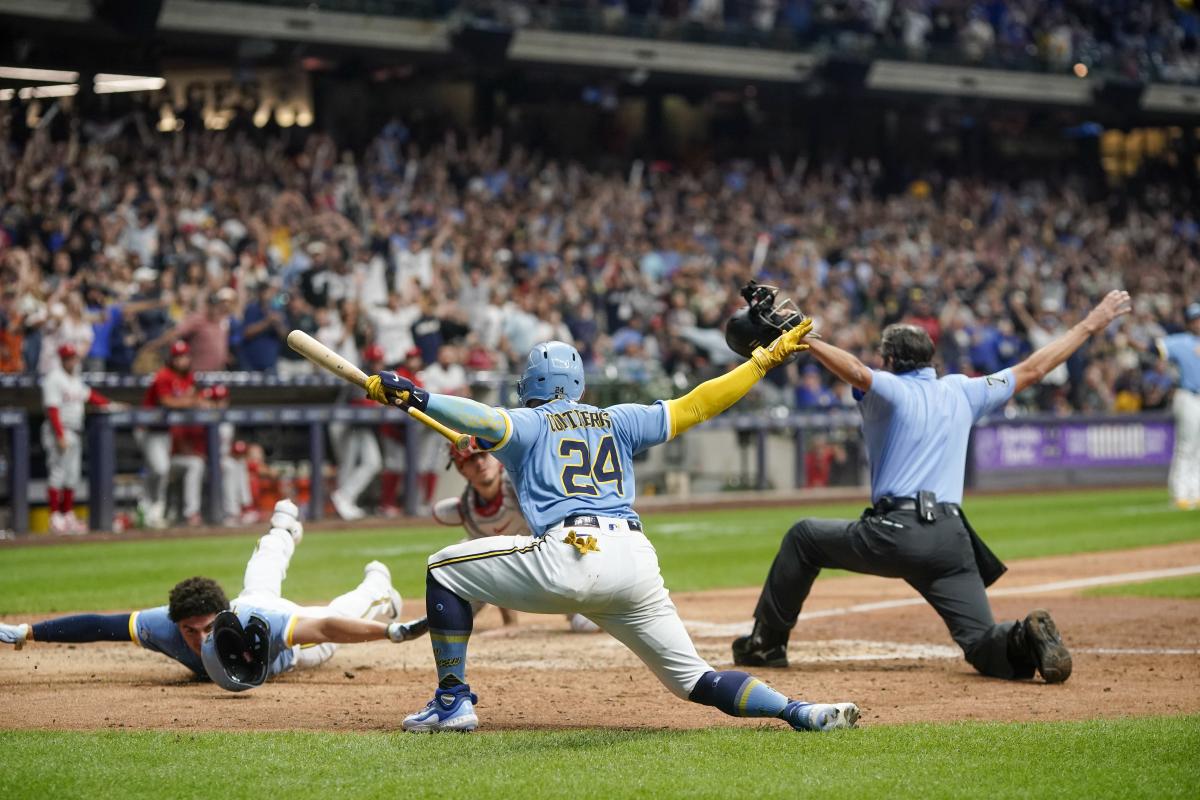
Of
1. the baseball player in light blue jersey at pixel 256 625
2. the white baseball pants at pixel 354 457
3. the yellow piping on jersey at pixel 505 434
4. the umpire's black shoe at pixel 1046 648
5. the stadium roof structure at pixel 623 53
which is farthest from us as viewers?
the stadium roof structure at pixel 623 53

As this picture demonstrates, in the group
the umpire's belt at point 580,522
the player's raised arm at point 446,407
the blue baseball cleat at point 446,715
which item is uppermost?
the player's raised arm at point 446,407

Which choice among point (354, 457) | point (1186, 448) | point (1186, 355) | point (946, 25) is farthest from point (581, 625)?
point (946, 25)

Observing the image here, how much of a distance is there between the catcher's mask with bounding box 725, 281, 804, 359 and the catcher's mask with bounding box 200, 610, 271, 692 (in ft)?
8.34

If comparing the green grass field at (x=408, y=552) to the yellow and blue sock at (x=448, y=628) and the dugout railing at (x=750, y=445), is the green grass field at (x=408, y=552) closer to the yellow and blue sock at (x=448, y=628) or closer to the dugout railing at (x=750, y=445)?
the dugout railing at (x=750, y=445)

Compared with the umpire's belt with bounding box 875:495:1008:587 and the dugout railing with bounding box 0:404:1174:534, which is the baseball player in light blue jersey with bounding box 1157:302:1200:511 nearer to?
the dugout railing with bounding box 0:404:1174:534

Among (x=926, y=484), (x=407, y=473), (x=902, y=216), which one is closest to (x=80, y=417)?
(x=407, y=473)

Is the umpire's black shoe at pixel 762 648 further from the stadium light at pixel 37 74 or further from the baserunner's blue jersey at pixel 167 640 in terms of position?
the stadium light at pixel 37 74

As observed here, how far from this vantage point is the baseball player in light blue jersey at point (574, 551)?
575 cm

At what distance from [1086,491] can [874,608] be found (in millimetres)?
13910

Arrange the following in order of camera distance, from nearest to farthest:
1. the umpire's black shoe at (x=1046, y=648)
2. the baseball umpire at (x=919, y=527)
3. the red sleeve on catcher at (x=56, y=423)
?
the umpire's black shoe at (x=1046, y=648) → the baseball umpire at (x=919, y=527) → the red sleeve on catcher at (x=56, y=423)

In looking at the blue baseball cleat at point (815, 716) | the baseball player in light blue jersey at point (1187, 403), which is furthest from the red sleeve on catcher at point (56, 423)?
the baseball player in light blue jersey at point (1187, 403)

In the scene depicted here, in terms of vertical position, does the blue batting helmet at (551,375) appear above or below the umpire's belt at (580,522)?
above

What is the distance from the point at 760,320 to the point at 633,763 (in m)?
2.22

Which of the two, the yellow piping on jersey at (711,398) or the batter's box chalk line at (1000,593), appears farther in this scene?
the batter's box chalk line at (1000,593)
